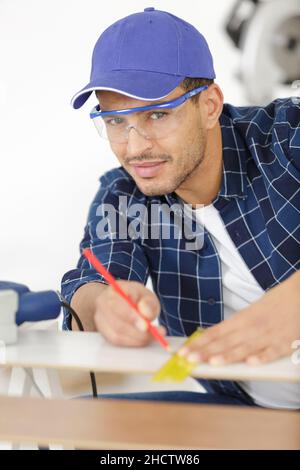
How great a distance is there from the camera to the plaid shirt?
1502mm

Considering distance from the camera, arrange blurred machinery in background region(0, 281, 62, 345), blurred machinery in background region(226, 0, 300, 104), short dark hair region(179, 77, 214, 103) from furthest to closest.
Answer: blurred machinery in background region(226, 0, 300, 104) → short dark hair region(179, 77, 214, 103) → blurred machinery in background region(0, 281, 62, 345)

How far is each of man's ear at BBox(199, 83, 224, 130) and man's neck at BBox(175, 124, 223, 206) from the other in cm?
7

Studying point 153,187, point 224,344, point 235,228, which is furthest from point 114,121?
point 224,344

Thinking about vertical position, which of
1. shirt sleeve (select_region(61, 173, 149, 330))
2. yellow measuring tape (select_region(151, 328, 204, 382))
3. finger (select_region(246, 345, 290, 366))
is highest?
shirt sleeve (select_region(61, 173, 149, 330))

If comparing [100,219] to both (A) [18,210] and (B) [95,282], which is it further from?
(A) [18,210]

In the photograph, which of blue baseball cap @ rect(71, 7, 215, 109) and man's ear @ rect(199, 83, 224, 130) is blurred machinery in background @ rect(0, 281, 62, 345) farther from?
man's ear @ rect(199, 83, 224, 130)

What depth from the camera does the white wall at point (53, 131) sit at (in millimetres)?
2834

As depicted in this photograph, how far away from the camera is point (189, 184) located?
62.8 inches

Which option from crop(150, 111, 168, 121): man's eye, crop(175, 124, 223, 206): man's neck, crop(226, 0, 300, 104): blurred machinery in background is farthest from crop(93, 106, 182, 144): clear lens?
crop(226, 0, 300, 104): blurred machinery in background

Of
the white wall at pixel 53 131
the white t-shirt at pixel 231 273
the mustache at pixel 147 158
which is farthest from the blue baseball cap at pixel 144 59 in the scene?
the white wall at pixel 53 131

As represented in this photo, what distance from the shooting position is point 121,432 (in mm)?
718

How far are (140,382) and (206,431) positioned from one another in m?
1.20
